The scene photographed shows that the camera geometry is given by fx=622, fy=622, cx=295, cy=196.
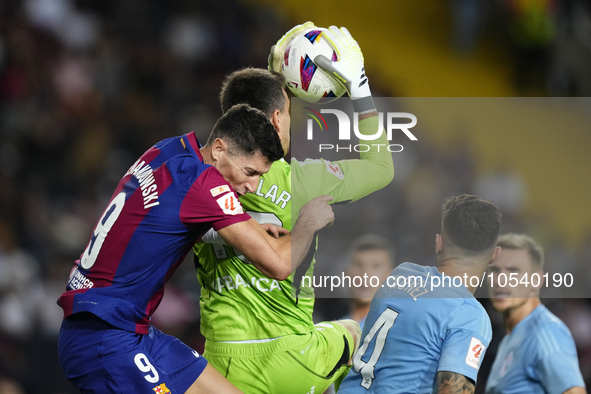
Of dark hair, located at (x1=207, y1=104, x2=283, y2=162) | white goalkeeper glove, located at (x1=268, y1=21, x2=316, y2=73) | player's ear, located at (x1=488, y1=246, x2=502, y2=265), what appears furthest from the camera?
white goalkeeper glove, located at (x1=268, y1=21, x2=316, y2=73)

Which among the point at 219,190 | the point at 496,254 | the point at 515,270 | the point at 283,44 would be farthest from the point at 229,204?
the point at 515,270

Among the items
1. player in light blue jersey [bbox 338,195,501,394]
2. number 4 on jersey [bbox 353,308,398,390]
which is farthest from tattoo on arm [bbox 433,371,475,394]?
number 4 on jersey [bbox 353,308,398,390]

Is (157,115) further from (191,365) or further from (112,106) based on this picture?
(191,365)

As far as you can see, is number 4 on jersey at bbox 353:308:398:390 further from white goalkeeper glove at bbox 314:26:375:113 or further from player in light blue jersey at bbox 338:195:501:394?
white goalkeeper glove at bbox 314:26:375:113

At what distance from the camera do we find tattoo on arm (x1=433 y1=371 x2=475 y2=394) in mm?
2586

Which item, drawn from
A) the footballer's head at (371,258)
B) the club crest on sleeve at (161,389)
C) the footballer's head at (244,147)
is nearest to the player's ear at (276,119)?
the footballer's head at (244,147)

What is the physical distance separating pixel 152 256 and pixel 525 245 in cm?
185

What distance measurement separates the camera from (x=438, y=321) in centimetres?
270

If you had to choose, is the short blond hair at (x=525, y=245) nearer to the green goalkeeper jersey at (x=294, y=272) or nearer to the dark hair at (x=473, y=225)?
the dark hair at (x=473, y=225)

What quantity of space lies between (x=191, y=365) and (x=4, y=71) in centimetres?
597

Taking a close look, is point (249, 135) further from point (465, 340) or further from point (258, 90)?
point (465, 340)

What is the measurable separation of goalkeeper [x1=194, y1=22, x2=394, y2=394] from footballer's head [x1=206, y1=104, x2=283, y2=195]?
297 millimetres

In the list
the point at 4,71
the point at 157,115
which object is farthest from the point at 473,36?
the point at 4,71

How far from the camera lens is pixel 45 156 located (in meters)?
7.16
